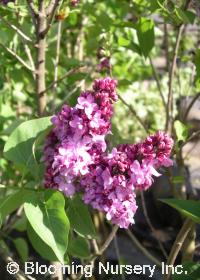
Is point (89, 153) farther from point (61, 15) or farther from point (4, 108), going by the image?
point (4, 108)

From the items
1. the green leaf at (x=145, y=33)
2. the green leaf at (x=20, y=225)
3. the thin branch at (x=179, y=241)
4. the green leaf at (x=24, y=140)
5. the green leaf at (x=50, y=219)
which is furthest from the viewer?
the green leaf at (x=20, y=225)

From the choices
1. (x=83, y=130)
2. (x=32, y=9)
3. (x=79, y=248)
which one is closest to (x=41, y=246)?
(x=79, y=248)

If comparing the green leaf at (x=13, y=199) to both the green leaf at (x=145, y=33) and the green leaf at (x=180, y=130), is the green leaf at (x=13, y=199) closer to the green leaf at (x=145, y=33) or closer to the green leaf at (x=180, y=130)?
the green leaf at (x=180, y=130)

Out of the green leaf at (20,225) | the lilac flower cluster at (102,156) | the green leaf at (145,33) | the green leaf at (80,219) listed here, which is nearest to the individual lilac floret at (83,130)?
the lilac flower cluster at (102,156)

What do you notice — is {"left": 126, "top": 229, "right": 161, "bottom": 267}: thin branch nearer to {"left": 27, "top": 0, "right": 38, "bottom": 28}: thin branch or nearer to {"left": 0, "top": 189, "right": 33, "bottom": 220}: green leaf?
{"left": 0, "top": 189, "right": 33, "bottom": 220}: green leaf
